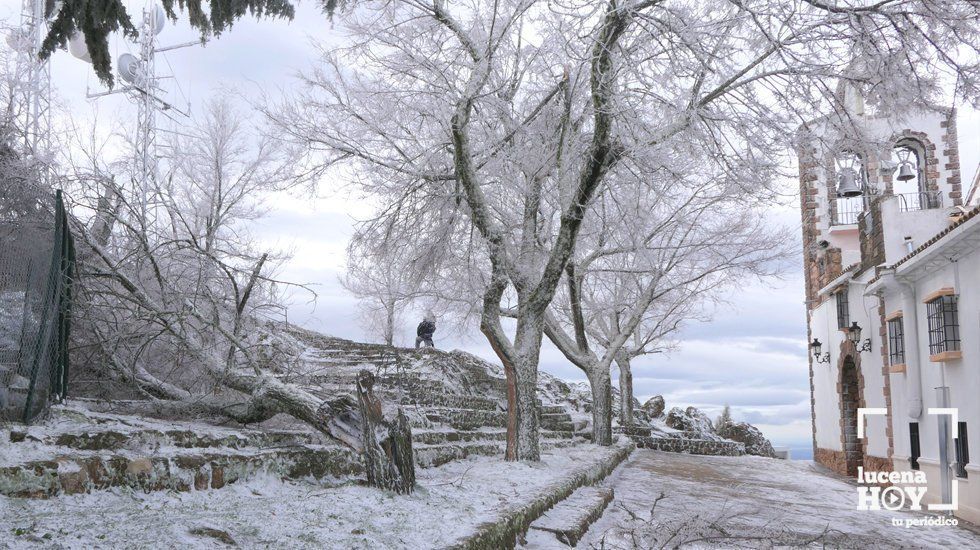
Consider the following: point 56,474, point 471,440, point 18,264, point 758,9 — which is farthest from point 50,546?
point 471,440

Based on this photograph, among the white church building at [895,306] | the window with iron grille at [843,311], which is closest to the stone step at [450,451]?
the white church building at [895,306]

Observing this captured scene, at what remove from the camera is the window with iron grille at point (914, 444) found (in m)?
12.6

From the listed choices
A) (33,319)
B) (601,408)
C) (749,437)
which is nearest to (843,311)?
(601,408)

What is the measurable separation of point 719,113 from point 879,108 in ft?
5.71

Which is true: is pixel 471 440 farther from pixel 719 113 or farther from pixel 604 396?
pixel 604 396

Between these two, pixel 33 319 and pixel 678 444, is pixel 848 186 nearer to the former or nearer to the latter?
pixel 33 319

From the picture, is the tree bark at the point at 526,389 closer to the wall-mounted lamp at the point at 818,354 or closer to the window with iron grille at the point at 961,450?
the window with iron grille at the point at 961,450

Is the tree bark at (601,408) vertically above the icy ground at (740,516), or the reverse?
the tree bark at (601,408)

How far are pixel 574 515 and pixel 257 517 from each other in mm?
3366

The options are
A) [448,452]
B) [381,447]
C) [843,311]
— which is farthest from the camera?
[843,311]

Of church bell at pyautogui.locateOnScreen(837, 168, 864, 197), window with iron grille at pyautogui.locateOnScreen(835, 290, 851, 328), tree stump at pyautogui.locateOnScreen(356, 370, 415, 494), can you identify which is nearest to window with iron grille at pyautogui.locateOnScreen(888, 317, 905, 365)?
window with iron grille at pyautogui.locateOnScreen(835, 290, 851, 328)

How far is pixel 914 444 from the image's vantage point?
1268cm

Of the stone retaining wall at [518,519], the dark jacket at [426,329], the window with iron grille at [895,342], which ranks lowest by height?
the stone retaining wall at [518,519]

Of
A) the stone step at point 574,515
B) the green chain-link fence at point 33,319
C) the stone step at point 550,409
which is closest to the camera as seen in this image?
the green chain-link fence at point 33,319
